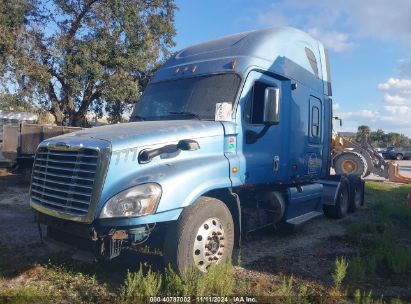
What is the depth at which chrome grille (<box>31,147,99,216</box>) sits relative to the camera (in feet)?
13.9

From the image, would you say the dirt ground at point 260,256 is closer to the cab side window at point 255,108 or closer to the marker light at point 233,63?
the cab side window at point 255,108

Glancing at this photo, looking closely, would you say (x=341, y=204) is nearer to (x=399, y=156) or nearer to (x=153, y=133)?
(x=153, y=133)

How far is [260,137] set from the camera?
5.70 meters

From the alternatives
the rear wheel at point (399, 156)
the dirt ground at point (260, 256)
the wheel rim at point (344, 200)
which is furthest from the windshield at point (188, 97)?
the rear wheel at point (399, 156)

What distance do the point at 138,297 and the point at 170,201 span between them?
1.03 meters

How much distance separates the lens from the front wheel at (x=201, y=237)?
167 inches

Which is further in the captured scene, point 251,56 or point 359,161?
point 359,161

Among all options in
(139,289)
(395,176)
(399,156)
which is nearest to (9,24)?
(139,289)

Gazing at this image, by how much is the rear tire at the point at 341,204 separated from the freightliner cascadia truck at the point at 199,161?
185 cm

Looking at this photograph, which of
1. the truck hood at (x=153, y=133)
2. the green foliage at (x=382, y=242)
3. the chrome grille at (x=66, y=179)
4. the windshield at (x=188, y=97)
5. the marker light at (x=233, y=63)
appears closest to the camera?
the chrome grille at (x=66, y=179)

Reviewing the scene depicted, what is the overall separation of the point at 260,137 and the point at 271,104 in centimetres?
58

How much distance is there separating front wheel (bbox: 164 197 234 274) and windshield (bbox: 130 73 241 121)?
4.51 ft

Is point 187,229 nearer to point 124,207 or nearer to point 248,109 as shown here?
point 124,207

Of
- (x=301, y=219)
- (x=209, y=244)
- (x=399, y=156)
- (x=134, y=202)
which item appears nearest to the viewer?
(x=134, y=202)
